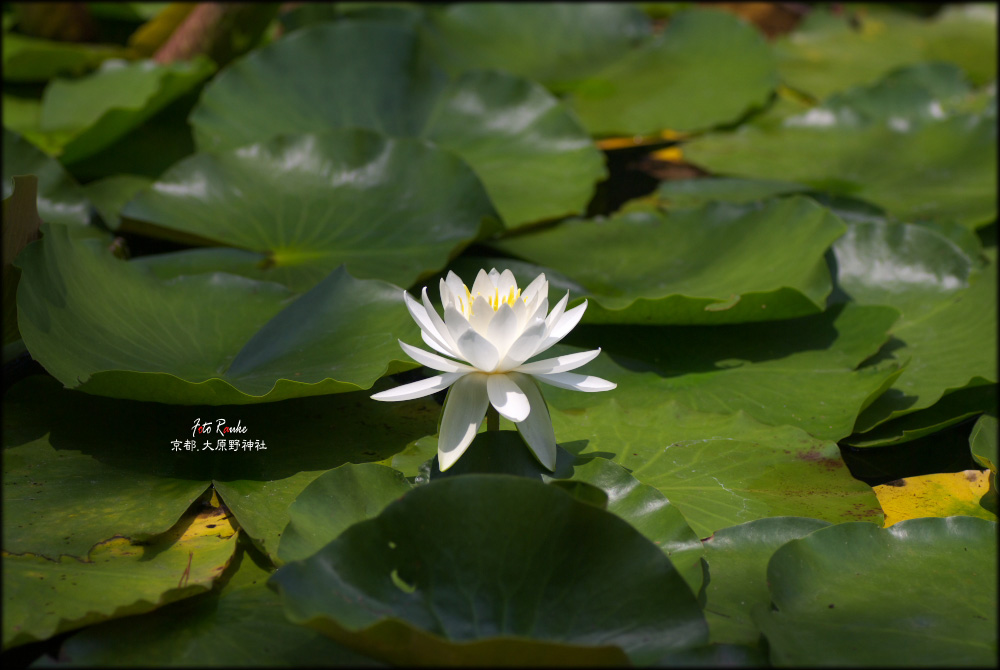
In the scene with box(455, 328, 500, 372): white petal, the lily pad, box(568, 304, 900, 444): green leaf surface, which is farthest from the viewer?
box(568, 304, 900, 444): green leaf surface

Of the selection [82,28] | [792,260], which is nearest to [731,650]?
[792,260]

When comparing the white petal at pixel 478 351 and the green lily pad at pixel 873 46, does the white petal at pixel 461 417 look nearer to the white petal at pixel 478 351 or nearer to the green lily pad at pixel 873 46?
the white petal at pixel 478 351

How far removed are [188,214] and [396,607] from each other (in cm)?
123

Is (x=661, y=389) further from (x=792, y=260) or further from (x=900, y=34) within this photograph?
(x=900, y=34)

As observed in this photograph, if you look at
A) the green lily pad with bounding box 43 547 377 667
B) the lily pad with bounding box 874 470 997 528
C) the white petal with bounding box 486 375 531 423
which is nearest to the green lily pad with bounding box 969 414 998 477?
the lily pad with bounding box 874 470 997 528

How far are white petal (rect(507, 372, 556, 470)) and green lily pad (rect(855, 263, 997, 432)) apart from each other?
0.65 m

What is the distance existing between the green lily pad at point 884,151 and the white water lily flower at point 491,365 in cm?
154

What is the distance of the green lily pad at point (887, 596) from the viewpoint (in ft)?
2.88

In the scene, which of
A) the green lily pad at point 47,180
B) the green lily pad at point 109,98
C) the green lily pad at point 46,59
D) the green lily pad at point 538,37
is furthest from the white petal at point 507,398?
the green lily pad at point 46,59

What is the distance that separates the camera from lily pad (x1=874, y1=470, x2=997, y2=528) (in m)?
1.25

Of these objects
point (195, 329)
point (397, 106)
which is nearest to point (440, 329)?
point (195, 329)

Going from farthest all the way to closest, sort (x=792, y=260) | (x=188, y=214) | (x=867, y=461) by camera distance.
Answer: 1. (x=188, y=214)
2. (x=792, y=260)
3. (x=867, y=461)

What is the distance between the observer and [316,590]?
862 millimetres

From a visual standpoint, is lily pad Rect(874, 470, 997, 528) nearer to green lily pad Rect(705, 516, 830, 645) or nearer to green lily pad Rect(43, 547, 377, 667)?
green lily pad Rect(705, 516, 830, 645)
